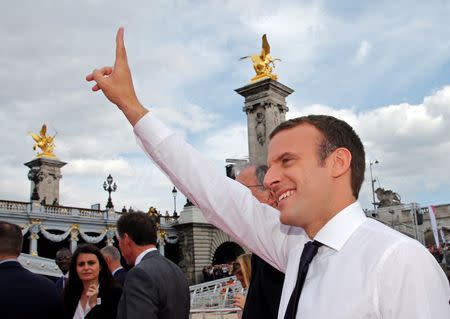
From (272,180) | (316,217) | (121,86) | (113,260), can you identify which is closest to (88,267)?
(113,260)

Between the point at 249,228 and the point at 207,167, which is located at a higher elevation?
the point at 207,167

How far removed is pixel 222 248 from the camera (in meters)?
45.3

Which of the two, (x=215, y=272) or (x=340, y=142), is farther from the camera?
(x=215, y=272)

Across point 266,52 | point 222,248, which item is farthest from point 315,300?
point 222,248

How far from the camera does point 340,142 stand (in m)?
1.99

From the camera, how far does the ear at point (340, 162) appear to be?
6.37 feet

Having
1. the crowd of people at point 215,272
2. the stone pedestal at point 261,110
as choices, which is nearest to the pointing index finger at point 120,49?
the stone pedestal at point 261,110

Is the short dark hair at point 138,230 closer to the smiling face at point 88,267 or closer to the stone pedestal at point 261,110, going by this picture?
the smiling face at point 88,267

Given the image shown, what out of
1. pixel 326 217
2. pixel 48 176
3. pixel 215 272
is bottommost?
pixel 326 217

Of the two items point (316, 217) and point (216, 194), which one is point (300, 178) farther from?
point (216, 194)

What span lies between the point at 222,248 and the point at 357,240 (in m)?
44.2

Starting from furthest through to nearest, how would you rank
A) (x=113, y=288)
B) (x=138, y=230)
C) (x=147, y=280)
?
(x=113, y=288), (x=138, y=230), (x=147, y=280)

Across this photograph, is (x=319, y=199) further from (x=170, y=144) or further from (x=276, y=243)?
(x=170, y=144)

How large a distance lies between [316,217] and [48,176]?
4653 cm
